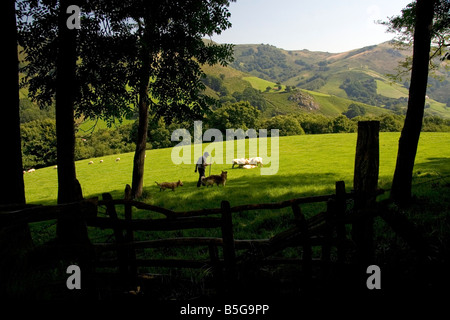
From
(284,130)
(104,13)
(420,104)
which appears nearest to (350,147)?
(420,104)

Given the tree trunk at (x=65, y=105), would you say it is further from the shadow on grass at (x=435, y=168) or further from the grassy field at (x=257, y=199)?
the shadow on grass at (x=435, y=168)

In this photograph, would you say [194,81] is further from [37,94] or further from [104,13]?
[37,94]

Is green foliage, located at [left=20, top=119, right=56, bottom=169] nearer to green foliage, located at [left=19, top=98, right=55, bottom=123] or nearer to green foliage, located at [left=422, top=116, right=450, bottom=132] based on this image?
green foliage, located at [left=19, top=98, right=55, bottom=123]

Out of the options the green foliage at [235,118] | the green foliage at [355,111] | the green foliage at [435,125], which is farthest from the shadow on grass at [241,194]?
the green foliage at [355,111]

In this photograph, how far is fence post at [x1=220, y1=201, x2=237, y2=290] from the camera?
4277 millimetres

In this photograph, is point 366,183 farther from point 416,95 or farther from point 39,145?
point 39,145

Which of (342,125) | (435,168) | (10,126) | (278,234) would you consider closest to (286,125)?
(342,125)

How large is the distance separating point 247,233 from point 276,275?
10.5 ft

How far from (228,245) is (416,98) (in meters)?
8.26

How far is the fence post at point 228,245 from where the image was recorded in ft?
14.0
